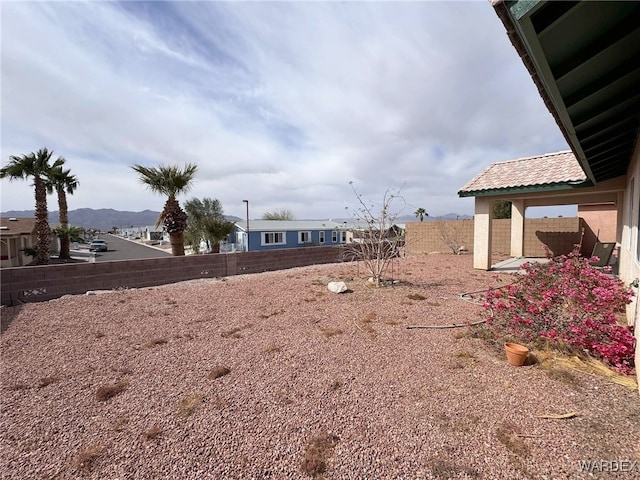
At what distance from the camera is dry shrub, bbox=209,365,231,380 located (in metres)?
3.47

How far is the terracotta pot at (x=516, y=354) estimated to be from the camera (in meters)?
3.40

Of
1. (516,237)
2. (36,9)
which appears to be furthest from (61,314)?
(516,237)

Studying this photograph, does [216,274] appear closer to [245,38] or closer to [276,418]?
[245,38]

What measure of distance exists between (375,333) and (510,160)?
10838 millimetres

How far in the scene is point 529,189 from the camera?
356 inches

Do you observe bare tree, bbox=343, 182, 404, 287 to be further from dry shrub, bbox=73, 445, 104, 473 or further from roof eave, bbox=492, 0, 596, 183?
dry shrub, bbox=73, 445, 104, 473

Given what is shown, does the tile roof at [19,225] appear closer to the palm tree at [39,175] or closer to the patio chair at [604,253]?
the palm tree at [39,175]

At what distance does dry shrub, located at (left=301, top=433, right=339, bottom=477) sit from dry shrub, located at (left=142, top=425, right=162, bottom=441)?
137 cm

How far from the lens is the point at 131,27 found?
20.5ft

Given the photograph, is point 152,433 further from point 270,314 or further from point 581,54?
point 581,54

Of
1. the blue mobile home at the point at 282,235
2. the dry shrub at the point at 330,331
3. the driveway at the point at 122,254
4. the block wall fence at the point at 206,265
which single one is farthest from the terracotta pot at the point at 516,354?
the blue mobile home at the point at 282,235

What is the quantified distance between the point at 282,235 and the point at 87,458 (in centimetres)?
2581

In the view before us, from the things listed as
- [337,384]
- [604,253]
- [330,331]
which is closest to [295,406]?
[337,384]

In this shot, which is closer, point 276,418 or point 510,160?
point 276,418
